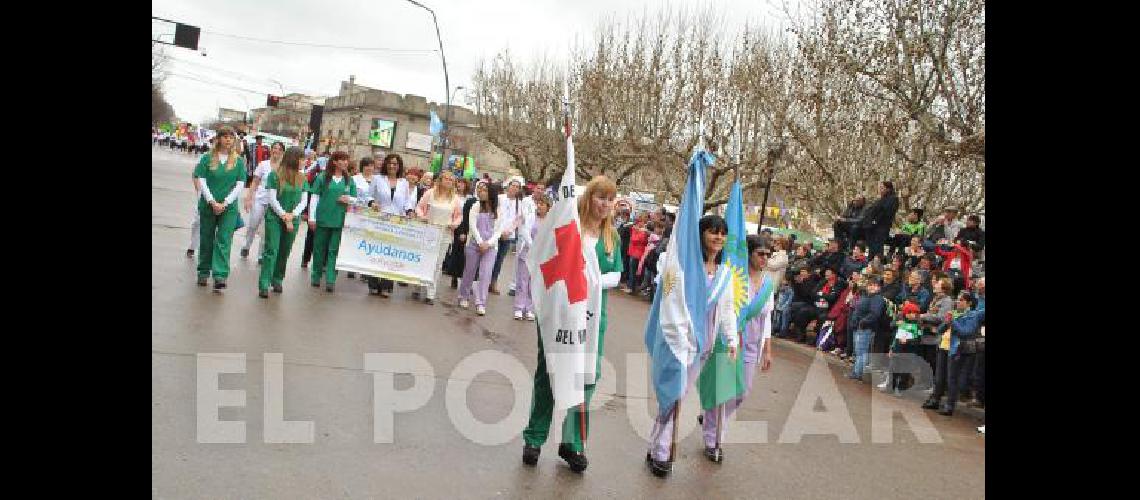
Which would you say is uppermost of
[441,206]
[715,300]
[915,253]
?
[441,206]

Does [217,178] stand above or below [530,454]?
above

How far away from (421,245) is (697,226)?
6990 millimetres

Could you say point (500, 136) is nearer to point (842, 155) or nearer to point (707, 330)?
point (842, 155)

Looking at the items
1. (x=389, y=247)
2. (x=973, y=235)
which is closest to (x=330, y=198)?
(x=389, y=247)

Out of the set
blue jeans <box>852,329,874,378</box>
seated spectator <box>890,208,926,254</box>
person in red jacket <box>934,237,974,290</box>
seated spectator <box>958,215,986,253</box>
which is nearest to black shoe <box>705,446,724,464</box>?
blue jeans <box>852,329,874,378</box>

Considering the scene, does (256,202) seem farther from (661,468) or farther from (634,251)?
(661,468)

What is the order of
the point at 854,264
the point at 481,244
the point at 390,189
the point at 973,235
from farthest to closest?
the point at 973,235
the point at 854,264
the point at 390,189
the point at 481,244

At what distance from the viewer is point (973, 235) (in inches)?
621

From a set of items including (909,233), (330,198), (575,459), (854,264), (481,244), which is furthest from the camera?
(909,233)

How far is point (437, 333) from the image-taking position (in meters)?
9.97

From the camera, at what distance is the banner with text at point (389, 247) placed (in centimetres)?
1212

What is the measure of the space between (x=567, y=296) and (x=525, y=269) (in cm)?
661

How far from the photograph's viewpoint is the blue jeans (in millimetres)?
12102
